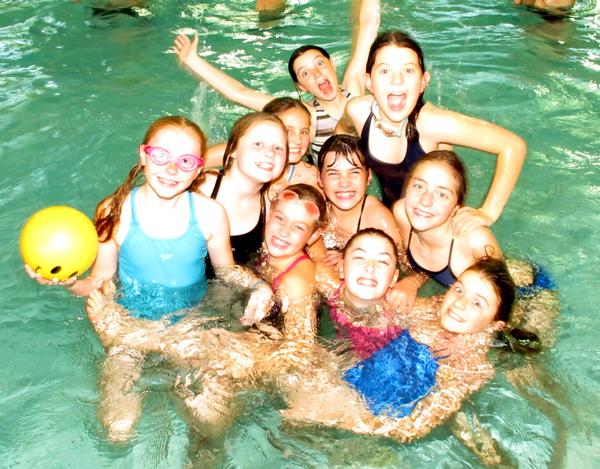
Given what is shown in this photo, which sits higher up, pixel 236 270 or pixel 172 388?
pixel 236 270

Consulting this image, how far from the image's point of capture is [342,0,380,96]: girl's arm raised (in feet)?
19.0

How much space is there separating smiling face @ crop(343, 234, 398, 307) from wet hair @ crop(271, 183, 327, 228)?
1.71 ft

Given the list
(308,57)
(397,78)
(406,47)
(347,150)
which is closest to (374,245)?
(347,150)

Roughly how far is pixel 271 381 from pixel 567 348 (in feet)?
6.98

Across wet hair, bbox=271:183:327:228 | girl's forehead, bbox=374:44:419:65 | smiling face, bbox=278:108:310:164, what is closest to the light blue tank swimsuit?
wet hair, bbox=271:183:327:228

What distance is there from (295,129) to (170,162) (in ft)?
4.66

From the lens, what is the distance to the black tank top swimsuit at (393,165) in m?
4.79

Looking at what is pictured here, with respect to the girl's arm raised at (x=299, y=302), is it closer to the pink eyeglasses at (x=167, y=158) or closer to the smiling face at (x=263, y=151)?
the smiling face at (x=263, y=151)

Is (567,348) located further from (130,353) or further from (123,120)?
(123,120)

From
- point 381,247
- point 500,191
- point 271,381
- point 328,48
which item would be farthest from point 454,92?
point 271,381

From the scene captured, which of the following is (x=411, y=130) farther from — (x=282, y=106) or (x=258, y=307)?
(x=258, y=307)

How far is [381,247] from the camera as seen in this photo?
4230mm

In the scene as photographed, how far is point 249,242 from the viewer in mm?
4793

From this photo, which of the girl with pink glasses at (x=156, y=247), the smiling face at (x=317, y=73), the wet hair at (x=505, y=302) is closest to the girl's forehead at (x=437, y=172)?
the wet hair at (x=505, y=302)
